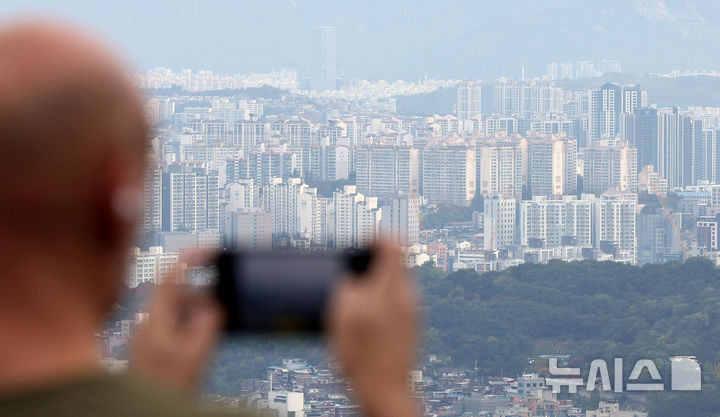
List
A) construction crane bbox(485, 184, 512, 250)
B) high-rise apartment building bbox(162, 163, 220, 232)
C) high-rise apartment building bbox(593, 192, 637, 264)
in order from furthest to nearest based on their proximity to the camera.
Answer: high-rise apartment building bbox(593, 192, 637, 264) < construction crane bbox(485, 184, 512, 250) < high-rise apartment building bbox(162, 163, 220, 232)

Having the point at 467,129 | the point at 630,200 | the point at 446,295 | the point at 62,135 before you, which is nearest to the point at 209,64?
the point at 467,129

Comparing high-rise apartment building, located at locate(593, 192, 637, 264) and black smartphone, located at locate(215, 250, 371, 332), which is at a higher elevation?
black smartphone, located at locate(215, 250, 371, 332)

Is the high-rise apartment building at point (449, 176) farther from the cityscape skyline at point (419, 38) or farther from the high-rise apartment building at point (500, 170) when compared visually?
the cityscape skyline at point (419, 38)

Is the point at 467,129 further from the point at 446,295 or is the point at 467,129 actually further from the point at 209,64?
the point at 446,295

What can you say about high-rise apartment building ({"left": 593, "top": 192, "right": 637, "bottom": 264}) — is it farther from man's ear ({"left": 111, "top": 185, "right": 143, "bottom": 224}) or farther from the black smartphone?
man's ear ({"left": 111, "top": 185, "right": 143, "bottom": 224})

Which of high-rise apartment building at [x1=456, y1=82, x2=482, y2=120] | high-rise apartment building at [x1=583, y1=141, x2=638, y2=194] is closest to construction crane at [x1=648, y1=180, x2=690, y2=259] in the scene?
high-rise apartment building at [x1=583, y1=141, x2=638, y2=194]

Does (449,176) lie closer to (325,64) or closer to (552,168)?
(552,168)

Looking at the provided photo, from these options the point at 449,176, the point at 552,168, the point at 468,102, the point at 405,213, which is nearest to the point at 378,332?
the point at 405,213
